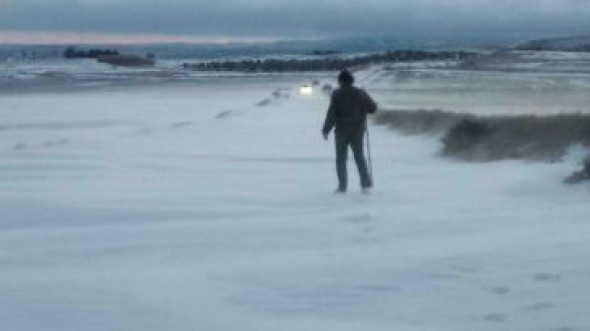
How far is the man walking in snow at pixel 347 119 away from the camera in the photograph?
17016mm

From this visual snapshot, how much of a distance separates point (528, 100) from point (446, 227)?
38.3 meters

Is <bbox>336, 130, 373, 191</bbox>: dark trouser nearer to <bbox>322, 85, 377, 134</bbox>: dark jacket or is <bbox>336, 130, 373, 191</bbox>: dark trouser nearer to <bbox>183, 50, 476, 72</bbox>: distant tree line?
<bbox>322, 85, 377, 134</bbox>: dark jacket

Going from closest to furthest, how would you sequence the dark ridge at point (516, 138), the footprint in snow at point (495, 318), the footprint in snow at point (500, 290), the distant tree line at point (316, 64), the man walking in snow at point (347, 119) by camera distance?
the footprint in snow at point (495, 318) < the footprint in snow at point (500, 290) < the man walking in snow at point (347, 119) < the dark ridge at point (516, 138) < the distant tree line at point (316, 64)

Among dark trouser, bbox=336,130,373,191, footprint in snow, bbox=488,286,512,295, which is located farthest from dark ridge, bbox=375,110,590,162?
footprint in snow, bbox=488,286,512,295

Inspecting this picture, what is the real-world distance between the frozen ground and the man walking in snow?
498mm

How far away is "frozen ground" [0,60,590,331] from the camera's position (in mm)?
9250

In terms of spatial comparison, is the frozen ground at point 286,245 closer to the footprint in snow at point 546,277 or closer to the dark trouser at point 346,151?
the footprint in snow at point 546,277

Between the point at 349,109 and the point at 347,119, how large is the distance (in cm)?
14

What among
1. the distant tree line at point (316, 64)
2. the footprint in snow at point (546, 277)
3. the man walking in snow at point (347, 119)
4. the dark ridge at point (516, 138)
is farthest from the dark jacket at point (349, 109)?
the distant tree line at point (316, 64)

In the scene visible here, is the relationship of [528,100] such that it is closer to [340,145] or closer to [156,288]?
[340,145]

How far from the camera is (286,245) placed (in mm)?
12594

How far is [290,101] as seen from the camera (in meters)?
52.5

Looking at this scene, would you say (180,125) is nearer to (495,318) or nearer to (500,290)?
(500,290)

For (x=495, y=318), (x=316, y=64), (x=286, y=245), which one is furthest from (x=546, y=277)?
(x=316, y=64)
